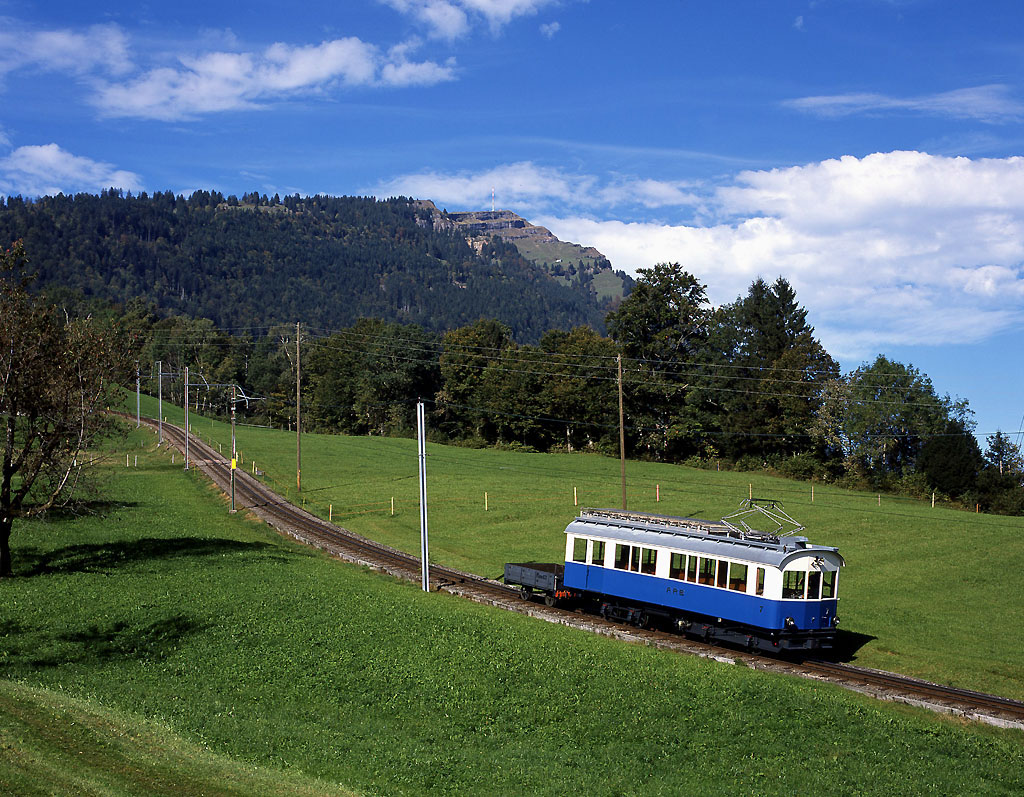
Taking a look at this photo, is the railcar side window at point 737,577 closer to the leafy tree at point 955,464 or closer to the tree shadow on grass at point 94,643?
the tree shadow on grass at point 94,643

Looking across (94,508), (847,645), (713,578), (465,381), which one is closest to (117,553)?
(94,508)

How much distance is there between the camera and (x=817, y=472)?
96.1 meters

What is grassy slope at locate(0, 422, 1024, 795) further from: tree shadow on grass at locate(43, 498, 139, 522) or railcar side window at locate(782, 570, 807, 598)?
tree shadow on grass at locate(43, 498, 139, 522)

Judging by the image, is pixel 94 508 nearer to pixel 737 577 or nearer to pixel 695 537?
pixel 695 537

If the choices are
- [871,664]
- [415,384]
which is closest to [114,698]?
[871,664]

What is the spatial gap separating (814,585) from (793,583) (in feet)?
3.39

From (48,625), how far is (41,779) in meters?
15.9

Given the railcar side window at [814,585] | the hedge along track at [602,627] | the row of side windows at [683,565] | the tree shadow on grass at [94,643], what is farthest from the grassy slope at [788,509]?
the tree shadow on grass at [94,643]

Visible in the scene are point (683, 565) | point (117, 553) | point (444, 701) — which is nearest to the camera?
point (444, 701)

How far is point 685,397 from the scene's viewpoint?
109 metres

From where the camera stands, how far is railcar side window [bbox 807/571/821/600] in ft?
101

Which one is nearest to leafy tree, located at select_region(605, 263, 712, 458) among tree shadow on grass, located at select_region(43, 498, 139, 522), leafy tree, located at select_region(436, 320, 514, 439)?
leafy tree, located at select_region(436, 320, 514, 439)

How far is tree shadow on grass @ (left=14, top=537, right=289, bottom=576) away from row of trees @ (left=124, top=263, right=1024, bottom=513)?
67.0m

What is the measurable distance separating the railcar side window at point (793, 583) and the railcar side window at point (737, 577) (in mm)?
1583
